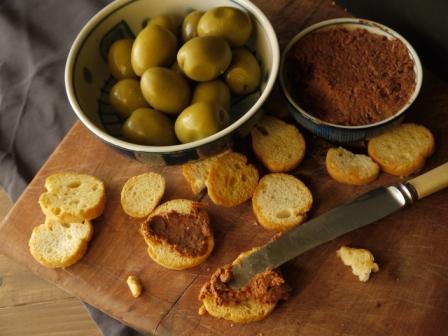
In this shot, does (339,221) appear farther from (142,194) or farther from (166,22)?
(166,22)

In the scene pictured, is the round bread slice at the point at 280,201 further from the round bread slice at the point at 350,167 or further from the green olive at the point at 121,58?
the green olive at the point at 121,58

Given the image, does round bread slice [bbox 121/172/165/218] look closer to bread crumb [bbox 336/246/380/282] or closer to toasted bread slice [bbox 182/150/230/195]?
toasted bread slice [bbox 182/150/230/195]

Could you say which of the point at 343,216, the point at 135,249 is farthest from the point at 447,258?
the point at 135,249

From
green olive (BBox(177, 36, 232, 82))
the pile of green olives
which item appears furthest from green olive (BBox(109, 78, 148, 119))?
green olive (BBox(177, 36, 232, 82))

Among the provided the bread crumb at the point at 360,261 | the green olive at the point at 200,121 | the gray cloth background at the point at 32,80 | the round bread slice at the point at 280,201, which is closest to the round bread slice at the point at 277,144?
the round bread slice at the point at 280,201

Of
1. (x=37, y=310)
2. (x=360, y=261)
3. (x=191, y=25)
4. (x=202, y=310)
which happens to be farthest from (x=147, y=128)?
(x=37, y=310)
